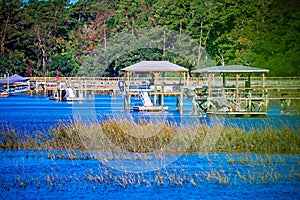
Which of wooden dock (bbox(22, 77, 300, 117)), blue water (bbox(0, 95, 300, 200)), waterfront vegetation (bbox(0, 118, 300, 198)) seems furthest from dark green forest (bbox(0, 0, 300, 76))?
blue water (bbox(0, 95, 300, 200))

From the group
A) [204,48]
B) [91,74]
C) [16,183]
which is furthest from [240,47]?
[16,183]

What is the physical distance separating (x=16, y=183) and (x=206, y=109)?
20.4 meters

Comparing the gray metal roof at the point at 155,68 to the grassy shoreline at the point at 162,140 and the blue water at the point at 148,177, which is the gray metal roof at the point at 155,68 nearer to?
the grassy shoreline at the point at 162,140

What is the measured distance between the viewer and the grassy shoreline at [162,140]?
71.2 ft

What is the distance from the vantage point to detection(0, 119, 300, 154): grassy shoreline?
21688 mm

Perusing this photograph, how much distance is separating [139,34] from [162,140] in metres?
55.4

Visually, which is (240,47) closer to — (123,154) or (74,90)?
(74,90)

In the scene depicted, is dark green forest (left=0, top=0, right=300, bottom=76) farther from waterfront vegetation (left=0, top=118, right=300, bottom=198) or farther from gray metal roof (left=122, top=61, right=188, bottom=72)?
waterfront vegetation (left=0, top=118, right=300, bottom=198)

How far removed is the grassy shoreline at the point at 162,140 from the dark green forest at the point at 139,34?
136ft

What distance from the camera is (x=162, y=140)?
2189 cm

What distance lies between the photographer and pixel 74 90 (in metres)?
63.6

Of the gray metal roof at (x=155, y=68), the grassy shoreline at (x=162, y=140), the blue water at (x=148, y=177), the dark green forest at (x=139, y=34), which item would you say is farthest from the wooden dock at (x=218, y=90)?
the blue water at (x=148, y=177)

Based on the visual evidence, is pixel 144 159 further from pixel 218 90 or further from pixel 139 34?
pixel 139 34

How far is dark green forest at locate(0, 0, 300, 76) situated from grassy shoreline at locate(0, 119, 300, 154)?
41.3 m
